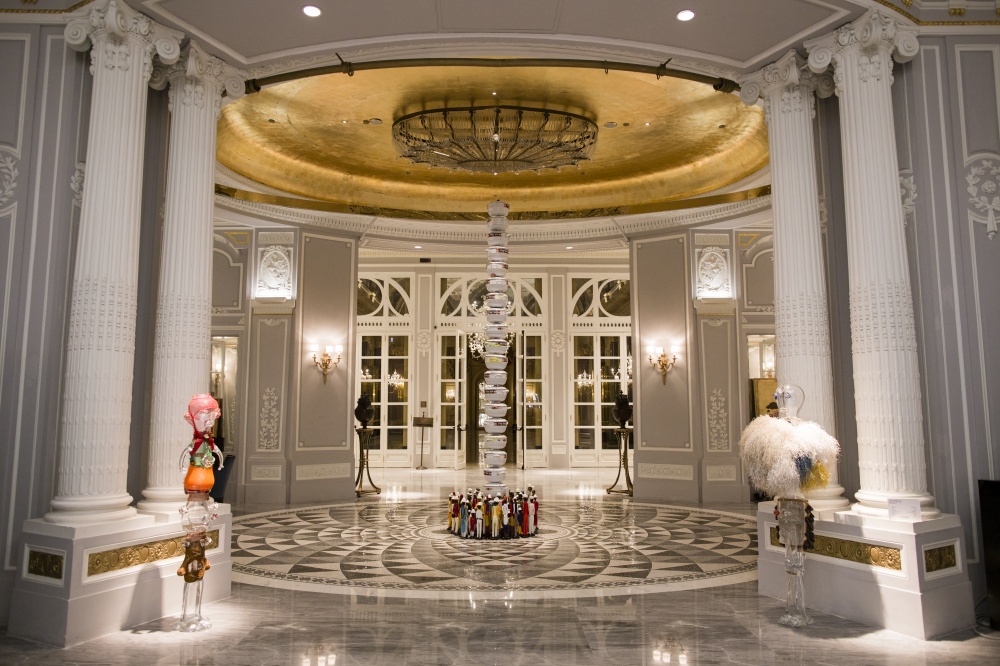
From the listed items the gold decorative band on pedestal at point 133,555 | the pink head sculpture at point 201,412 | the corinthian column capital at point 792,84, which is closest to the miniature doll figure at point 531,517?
the gold decorative band on pedestal at point 133,555

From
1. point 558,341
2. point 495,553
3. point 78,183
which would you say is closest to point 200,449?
point 78,183

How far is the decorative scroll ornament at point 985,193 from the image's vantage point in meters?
5.43

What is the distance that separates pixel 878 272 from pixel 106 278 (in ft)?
17.4

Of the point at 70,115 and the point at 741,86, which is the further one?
the point at 741,86

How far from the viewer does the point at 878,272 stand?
17.0 ft

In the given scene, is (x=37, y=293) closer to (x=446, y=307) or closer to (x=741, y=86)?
(x=741, y=86)

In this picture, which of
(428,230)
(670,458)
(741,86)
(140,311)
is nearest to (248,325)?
(428,230)

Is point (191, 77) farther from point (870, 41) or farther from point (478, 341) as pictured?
point (478, 341)

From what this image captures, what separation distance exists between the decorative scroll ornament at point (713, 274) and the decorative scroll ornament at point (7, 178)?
8.81 meters

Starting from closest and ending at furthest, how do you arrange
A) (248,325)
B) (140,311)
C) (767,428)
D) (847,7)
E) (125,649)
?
1. (125,649)
2. (767,428)
3. (847,7)
4. (140,311)
5. (248,325)

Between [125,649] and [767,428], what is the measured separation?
420cm

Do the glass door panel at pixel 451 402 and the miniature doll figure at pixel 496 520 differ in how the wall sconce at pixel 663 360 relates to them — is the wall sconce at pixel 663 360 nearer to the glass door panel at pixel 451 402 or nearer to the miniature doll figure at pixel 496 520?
the miniature doll figure at pixel 496 520

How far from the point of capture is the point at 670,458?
11227mm

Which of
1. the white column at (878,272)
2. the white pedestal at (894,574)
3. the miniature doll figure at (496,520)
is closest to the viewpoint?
the white pedestal at (894,574)
